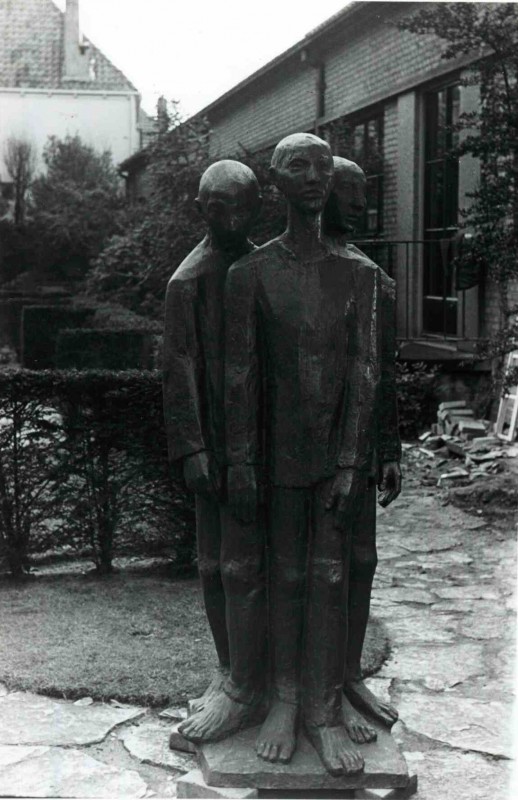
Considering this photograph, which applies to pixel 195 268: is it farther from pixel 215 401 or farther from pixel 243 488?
pixel 243 488

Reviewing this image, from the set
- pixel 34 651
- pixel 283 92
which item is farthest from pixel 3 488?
pixel 283 92

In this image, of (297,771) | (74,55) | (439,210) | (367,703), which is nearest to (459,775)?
(367,703)

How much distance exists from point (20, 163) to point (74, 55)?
4053 millimetres

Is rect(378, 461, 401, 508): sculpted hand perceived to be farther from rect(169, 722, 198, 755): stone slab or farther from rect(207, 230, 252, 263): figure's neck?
rect(169, 722, 198, 755): stone slab

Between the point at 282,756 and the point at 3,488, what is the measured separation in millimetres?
3872

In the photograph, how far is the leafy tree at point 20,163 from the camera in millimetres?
31859

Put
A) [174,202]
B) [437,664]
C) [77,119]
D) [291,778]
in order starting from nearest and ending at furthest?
[291,778] < [437,664] < [174,202] < [77,119]

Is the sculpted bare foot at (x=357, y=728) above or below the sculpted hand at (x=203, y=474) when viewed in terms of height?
below

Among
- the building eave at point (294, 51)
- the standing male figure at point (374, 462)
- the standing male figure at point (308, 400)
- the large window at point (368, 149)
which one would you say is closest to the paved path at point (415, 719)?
the standing male figure at point (374, 462)

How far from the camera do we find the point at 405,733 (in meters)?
4.59

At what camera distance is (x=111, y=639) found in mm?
5797

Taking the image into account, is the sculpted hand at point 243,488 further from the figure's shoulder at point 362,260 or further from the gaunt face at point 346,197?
the gaunt face at point 346,197

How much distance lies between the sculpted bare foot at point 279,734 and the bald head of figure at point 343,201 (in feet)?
5.74

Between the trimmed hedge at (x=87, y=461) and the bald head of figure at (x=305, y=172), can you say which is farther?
the trimmed hedge at (x=87, y=461)
